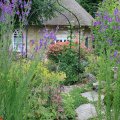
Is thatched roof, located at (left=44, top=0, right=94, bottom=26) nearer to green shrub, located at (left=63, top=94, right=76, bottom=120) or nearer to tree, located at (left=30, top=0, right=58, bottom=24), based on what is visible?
tree, located at (left=30, top=0, right=58, bottom=24)

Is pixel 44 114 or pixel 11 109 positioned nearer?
pixel 11 109

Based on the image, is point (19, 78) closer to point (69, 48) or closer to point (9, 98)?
point (9, 98)

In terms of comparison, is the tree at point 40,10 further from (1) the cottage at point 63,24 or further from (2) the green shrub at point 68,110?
(2) the green shrub at point 68,110

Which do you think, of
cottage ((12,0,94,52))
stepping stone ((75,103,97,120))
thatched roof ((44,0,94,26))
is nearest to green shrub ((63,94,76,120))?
stepping stone ((75,103,97,120))

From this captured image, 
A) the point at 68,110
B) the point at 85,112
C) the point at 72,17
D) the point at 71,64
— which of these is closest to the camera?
the point at 68,110

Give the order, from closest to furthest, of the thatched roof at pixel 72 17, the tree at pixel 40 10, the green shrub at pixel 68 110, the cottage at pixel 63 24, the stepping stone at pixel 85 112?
the green shrub at pixel 68 110
the stepping stone at pixel 85 112
the tree at pixel 40 10
the cottage at pixel 63 24
the thatched roof at pixel 72 17

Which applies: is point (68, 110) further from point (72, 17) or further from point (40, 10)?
point (72, 17)

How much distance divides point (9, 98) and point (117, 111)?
110cm

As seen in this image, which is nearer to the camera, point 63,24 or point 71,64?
point 71,64

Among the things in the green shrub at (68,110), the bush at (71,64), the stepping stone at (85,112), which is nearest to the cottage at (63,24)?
the bush at (71,64)

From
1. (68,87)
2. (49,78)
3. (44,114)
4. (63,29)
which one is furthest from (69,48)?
(63,29)

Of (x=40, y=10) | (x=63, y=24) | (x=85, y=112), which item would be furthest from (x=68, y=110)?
(x=63, y=24)

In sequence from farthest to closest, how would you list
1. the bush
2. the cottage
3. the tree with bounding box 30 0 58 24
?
the cottage < the tree with bounding box 30 0 58 24 < the bush

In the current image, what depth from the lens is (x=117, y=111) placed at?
155 inches
